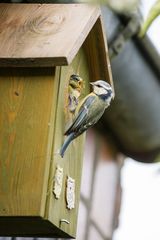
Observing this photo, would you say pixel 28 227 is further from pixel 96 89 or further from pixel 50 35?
pixel 50 35

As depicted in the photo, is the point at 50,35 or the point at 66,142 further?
the point at 50,35

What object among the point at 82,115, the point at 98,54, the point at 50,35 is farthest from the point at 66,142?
the point at 98,54

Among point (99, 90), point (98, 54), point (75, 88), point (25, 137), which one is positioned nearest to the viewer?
point (25, 137)

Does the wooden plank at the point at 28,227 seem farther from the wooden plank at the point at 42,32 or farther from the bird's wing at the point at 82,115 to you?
the wooden plank at the point at 42,32

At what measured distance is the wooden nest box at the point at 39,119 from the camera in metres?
1.98

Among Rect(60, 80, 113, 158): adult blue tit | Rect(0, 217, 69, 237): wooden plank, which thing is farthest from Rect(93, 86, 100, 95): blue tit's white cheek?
Rect(0, 217, 69, 237): wooden plank

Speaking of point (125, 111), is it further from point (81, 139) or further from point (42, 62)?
point (42, 62)

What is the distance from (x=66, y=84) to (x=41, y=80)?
0.14m

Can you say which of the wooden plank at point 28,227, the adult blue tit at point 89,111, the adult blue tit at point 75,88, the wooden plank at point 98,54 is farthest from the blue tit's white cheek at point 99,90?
the wooden plank at point 28,227

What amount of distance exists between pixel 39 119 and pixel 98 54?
21.8 inches

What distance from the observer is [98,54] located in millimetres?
2518

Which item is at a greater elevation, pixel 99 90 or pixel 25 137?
pixel 99 90

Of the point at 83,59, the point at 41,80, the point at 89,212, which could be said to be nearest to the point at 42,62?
the point at 41,80

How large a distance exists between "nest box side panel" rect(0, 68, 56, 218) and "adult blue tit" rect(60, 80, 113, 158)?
84mm
